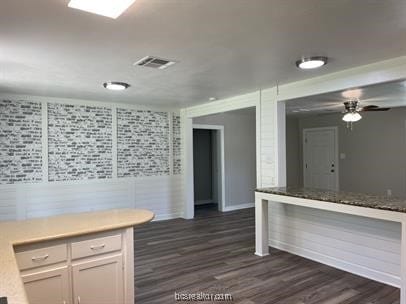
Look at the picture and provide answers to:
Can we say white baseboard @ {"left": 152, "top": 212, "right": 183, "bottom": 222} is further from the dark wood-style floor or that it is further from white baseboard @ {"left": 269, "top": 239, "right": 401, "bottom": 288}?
white baseboard @ {"left": 269, "top": 239, "right": 401, "bottom": 288}

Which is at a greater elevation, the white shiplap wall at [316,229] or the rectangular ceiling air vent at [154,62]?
the rectangular ceiling air vent at [154,62]

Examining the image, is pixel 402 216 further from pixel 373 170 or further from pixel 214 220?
pixel 373 170

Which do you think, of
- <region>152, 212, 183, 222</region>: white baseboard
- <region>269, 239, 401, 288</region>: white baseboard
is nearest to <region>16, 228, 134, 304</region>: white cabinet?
<region>269, 239, 401, 288</region>: white baseboard

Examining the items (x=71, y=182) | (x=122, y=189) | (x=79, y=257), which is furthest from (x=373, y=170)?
(x=79, y=257)

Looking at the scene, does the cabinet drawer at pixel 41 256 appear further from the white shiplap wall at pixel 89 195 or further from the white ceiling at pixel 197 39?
the white shiplap wall at pixel 89 195

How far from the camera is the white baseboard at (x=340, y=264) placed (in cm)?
320

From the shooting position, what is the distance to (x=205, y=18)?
2049 mm

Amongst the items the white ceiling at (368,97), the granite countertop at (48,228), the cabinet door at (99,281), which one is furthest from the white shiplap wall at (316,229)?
the cabinet door at (99,281)

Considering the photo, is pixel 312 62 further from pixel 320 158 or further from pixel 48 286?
pixel 320 158

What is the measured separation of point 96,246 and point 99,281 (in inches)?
10.5

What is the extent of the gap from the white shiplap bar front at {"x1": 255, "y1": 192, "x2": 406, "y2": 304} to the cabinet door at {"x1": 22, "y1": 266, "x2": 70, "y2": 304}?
2.51 metres

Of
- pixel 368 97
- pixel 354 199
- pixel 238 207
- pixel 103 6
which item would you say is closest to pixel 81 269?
pixel 103 6

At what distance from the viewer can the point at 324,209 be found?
10.9ft

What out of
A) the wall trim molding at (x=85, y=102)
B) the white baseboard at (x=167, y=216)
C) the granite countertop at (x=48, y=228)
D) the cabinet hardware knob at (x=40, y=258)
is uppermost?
the wall trim molding at (x=85, y=102)
